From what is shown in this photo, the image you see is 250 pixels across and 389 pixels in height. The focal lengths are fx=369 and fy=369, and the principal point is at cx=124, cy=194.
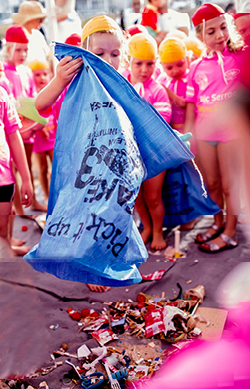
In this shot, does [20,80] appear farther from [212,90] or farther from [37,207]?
[212,90]

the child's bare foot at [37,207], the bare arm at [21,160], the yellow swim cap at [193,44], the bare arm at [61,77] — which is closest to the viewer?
the bare arm at [61,77]

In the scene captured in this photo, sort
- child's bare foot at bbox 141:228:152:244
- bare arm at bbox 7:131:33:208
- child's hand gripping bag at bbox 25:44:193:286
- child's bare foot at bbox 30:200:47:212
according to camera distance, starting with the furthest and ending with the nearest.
→ child's bare foot at bbox 30:200:47:212 < child's bare foot at bbox 141:228:152:244 < bare arm at bbox 7:131:33:208 < child's hand gripping bag at bbox 25:44:193:286

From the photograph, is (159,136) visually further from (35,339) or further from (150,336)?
(35,339)

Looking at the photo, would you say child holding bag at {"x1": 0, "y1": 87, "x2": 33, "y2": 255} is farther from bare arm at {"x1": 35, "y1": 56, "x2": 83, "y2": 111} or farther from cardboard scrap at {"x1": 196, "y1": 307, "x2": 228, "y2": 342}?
cardboard scrap at {"x1": 196, "y1": 307, "x2": 228, "y2": 342}

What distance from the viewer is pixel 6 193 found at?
197 centimetres

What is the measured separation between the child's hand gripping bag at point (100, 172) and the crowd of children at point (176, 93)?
0.37m

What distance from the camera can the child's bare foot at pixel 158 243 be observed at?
269 centimetres

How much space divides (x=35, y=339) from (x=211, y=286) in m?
1.07

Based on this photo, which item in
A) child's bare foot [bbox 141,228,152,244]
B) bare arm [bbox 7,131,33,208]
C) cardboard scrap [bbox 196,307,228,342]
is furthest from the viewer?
child's bare foot [bbox 141,228,152,244]

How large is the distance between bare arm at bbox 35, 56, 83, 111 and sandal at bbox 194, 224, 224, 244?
1.63 meters

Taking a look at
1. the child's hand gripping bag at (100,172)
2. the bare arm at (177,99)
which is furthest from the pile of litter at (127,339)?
the bare arm at (177,99)

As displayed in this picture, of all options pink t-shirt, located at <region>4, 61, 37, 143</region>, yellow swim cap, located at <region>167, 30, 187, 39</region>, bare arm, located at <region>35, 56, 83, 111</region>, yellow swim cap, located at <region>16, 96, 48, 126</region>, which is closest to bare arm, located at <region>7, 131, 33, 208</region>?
bare arm, located at <region>35, 56, 83, 111</region>

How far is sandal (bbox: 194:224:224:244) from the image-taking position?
9.03 feet

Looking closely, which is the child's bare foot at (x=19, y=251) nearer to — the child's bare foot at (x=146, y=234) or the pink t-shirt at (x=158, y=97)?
the child's bare foot at (x=146, y=234)
